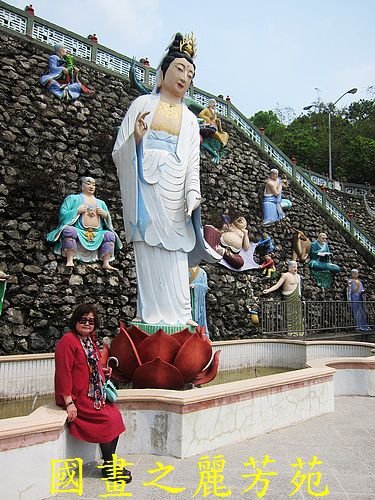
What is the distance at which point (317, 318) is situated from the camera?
1177 centimetres

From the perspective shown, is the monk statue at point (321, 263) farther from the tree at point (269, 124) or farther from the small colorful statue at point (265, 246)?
the tree at point (269, 124)

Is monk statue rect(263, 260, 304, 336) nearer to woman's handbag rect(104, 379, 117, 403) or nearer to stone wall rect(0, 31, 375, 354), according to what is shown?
stone wall rect(0, 31, 375, 354)

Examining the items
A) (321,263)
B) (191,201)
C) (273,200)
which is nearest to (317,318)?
(321,263)

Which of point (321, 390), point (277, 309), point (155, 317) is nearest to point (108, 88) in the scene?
point (277, 309)

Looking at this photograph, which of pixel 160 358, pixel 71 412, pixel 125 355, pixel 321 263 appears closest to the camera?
pixel 71 412

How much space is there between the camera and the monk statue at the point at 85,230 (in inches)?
318

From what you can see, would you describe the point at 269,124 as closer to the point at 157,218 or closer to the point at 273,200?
the point at 273,200

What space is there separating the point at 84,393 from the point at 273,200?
1031cm

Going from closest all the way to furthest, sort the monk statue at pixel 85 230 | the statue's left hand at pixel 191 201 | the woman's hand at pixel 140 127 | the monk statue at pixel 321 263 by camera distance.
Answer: the woman's hand at pixel 140 127 → the statue's left hand at pixel 191 201 → the monk statue at pixel 85 230 → the monk statue at pixel 321 263

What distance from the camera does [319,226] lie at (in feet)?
44.6

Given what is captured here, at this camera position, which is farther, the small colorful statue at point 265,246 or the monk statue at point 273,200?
the monk statue at point 273,200

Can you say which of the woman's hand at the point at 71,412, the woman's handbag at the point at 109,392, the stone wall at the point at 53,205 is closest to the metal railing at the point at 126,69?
the stone wall at the point at 53,205

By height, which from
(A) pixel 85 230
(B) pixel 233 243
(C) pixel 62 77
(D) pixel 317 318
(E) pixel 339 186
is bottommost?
(D) pixel 317 318

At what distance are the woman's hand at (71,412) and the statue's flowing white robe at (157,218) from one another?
5.72ft
